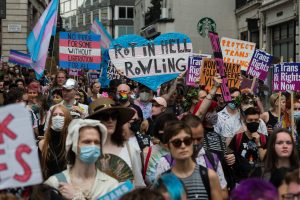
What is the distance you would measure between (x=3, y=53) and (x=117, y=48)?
27989 mm

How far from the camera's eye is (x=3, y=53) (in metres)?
39.8

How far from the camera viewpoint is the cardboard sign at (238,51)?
48.1 feet

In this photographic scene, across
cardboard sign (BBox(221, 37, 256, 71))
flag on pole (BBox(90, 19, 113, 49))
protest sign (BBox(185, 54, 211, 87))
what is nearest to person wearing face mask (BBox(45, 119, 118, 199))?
cardboard sign (BBox(221, 37, 256, 71))

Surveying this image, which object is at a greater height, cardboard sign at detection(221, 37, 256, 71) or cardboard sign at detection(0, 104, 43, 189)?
cardboard sign at detection(221, 37, 256, 71)

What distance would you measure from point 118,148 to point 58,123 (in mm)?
1080

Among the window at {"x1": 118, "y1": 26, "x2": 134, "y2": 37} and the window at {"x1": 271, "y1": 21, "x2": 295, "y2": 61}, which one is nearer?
the window at {"x1": 271, "y1": 21, "x2": 295, "y2": 61}

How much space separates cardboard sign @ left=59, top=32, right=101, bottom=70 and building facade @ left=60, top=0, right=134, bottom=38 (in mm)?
72084

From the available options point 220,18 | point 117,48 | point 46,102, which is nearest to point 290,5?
point 220,18

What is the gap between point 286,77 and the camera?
1221cm

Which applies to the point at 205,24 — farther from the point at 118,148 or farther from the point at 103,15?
the point at 103,15

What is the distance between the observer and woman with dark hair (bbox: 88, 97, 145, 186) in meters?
5.80

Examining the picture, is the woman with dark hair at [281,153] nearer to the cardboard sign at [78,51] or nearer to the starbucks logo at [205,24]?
the cardboard sign at [78,51]

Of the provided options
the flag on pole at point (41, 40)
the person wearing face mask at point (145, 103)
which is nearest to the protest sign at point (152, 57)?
the person wearing face mask at point (145, 103)

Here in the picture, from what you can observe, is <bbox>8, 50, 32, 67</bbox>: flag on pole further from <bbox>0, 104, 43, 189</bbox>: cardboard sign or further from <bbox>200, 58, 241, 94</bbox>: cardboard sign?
<bbox>0, 104, 43, 189</bbox>: cardboard sign
